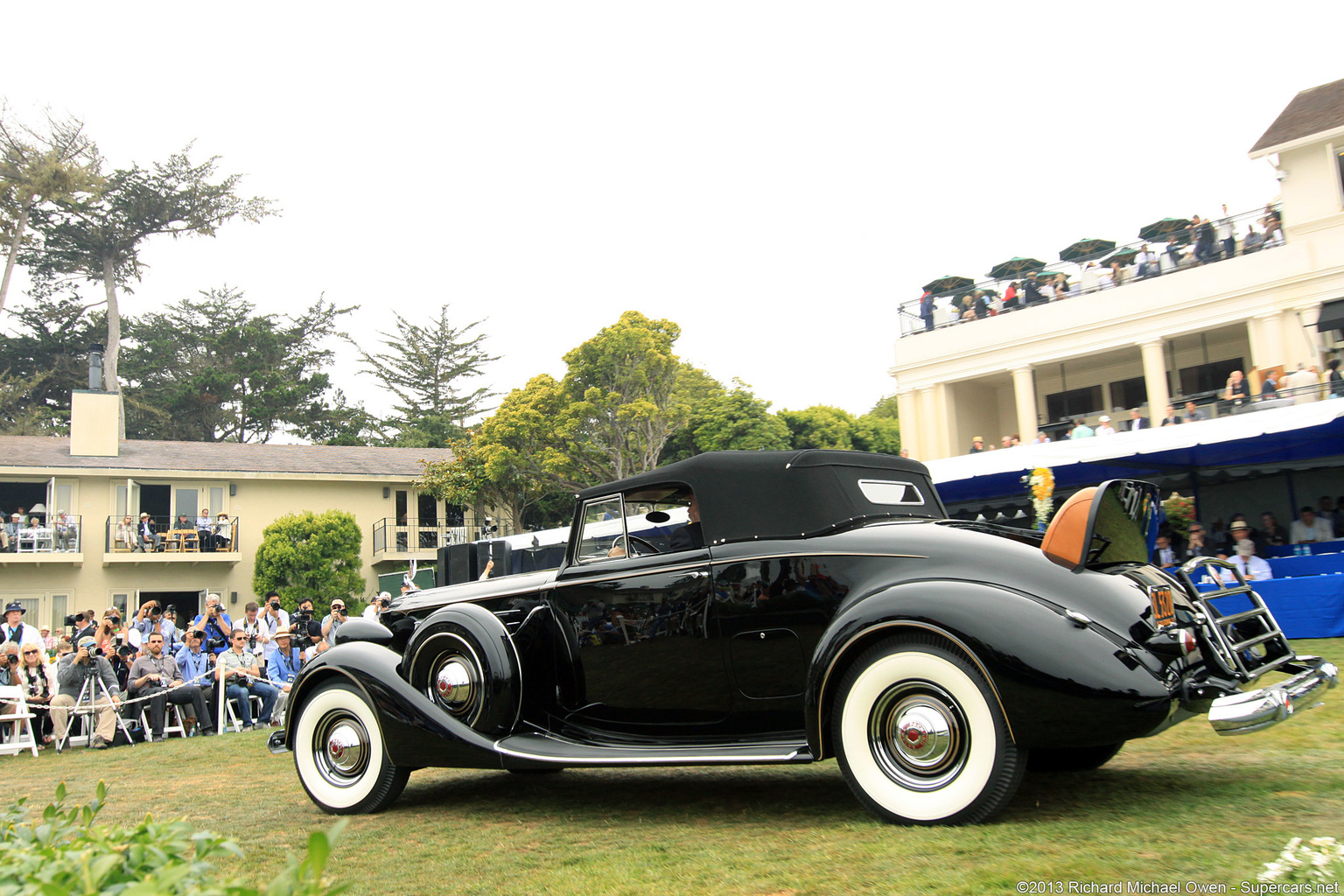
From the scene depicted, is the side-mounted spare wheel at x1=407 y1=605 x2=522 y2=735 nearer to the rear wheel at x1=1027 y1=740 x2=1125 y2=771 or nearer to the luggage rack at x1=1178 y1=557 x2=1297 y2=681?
the rear wheel at x1=1027 y1=740 x2=1125 y2=771

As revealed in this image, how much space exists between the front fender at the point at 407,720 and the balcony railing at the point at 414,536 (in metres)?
29.5

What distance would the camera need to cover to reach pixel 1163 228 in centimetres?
2566

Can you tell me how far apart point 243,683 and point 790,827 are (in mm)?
10822

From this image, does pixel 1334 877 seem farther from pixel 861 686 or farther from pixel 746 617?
pixel 746 617

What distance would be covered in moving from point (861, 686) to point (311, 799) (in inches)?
156

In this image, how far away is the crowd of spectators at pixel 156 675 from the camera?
39.8ft

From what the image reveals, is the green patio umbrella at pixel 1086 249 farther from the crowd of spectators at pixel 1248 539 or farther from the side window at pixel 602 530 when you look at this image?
the side window at pixel 602 530

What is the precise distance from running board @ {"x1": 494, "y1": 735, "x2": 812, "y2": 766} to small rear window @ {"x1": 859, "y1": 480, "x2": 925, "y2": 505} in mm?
1589

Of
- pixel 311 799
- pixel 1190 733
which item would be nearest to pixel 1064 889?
pixel 1190 733

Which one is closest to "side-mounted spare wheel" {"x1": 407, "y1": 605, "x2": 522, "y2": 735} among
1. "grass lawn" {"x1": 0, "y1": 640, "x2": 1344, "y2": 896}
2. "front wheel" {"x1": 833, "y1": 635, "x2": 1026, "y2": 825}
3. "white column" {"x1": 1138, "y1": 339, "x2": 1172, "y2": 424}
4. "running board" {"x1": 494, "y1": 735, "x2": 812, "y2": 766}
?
"running board" {"x1": 494, "y1": 735, "x2": 812, "y2": 766}

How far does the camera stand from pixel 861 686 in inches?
181

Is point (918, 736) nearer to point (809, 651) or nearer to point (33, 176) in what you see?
point (809, 651)

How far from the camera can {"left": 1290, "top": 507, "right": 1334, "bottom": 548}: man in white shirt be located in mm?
15688

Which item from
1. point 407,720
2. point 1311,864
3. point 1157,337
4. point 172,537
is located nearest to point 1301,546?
point 1157,337
